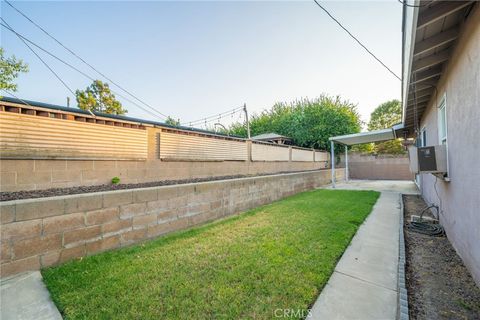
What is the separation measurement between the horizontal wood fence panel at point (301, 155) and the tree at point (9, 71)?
1021cm

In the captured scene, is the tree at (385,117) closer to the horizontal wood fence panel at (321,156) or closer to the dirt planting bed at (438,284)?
the horizontal wood fence panel at (321,156)

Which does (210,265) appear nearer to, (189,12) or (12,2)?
(12,2)

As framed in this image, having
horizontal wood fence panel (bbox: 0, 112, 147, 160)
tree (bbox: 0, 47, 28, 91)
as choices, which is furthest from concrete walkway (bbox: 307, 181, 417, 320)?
tree (bbox: 0, 47, 28, 91)

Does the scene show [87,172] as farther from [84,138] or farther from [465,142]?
[465,142]

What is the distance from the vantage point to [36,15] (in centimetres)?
Result: 519

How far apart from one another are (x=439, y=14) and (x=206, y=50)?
8747mm

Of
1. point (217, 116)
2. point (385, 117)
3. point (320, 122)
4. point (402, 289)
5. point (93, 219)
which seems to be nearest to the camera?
point (402, 289)

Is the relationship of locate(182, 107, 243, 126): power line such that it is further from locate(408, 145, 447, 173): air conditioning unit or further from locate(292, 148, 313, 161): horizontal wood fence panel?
locate(408, 145, 447, 173): air conditioning unit

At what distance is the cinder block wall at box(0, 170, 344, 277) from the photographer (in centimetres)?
222

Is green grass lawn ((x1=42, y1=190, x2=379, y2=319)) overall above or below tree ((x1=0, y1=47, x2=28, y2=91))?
below

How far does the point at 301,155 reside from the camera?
11.9 metres

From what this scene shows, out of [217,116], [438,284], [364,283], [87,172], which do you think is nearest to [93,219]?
[87,172]

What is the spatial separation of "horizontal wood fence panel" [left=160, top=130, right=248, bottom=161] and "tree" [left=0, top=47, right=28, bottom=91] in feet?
8.01

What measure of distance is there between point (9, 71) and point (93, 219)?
297cm
